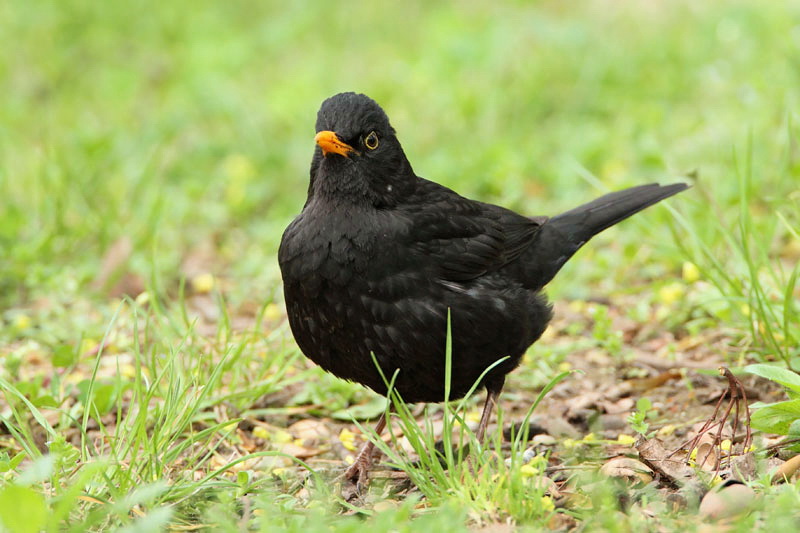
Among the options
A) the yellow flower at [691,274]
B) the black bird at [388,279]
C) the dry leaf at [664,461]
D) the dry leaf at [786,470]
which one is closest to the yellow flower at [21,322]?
the black bird at [388,279]

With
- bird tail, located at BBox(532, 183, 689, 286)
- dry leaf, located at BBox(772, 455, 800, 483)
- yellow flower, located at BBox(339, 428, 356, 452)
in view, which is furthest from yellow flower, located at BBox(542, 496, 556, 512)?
bird tail, located at BBox(532, 183, 689, 286)

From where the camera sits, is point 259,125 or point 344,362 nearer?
point 344,362

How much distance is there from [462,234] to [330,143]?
2.49 feet

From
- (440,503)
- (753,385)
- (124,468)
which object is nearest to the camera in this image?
(440,503)

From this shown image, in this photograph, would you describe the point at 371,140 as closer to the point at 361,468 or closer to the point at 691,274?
the point at 361,468

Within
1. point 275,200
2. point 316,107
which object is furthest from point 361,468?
point 316,107

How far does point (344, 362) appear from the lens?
12.3 ft

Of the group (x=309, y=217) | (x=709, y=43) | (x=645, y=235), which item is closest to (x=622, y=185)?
(x=645, y=235)

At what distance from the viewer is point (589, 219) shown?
4793 mm

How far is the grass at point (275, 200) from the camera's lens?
3.23 meters

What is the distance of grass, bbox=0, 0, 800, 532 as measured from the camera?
10.6 feet

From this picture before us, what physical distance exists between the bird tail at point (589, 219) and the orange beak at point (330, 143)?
4.20 feet

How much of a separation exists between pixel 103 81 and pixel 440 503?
7.23m

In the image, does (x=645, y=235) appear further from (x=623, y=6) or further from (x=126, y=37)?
(x=126, y=37)
